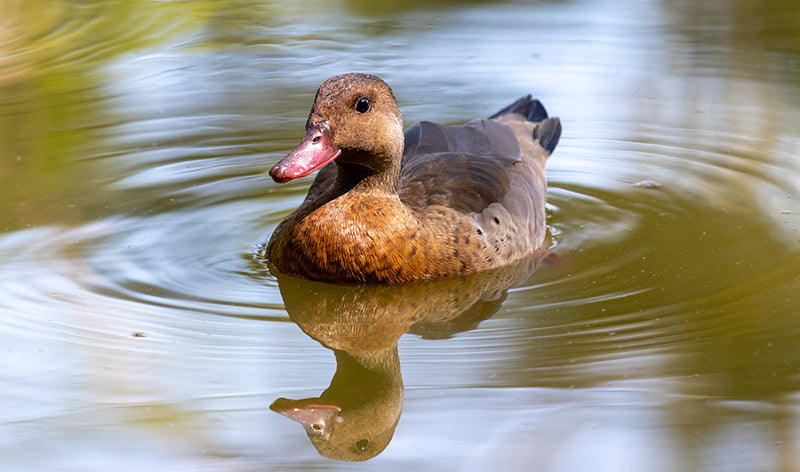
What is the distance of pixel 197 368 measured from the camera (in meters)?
5.02

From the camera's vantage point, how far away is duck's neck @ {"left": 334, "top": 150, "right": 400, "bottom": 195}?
20.5 ft

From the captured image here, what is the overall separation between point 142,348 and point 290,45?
6141 millimetres

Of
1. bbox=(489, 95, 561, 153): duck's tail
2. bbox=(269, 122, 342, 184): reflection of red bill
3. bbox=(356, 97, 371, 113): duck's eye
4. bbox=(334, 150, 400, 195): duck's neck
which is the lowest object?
bbox=(489, 95, 561, 153): duck's tail

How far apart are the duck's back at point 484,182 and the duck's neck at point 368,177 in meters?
0.26

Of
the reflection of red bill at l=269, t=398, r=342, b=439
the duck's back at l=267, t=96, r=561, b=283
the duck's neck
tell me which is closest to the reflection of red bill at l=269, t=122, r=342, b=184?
the duck's neck

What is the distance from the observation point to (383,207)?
6.19 m

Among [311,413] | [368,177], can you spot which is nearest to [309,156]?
[368,177]

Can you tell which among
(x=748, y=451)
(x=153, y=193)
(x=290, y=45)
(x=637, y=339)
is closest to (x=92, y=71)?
(x=290, y=45)

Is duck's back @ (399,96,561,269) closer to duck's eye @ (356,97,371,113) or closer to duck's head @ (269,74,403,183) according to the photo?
duck's head @ (269,74,403,183)

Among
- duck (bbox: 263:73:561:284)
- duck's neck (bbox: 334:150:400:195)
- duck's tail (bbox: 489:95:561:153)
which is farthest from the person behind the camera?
duck's tail (bbox: 489:95:561:153)

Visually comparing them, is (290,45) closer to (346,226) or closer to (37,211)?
(37,211)

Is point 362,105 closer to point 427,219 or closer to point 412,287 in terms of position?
point 427,219

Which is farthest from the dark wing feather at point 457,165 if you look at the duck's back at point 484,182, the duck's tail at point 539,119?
the duck's tail at point 539,119

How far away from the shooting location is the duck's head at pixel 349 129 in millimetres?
5738
